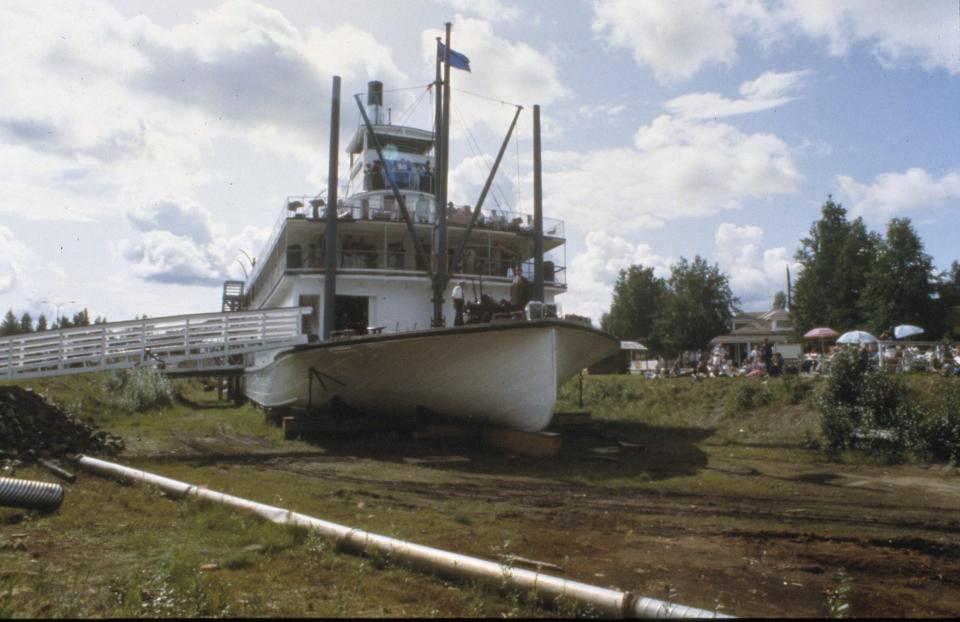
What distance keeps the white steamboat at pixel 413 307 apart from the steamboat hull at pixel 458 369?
0.02 metres

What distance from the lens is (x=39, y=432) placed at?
9.05 metres

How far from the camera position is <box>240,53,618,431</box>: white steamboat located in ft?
36.6

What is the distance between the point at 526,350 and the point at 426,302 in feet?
16.6

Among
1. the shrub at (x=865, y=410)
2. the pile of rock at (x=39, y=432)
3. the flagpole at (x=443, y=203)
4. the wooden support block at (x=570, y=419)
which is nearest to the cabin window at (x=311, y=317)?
the flagpole at (x=443, y=203)

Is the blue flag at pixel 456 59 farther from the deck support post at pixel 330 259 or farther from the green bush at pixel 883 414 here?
the green bush at pixel 883 414

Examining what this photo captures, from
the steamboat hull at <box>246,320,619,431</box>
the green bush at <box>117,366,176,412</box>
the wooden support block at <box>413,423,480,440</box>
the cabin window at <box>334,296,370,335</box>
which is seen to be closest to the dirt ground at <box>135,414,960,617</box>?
the wooden support block at <box>413,423,480,440</box>

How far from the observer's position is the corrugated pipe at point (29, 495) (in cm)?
543

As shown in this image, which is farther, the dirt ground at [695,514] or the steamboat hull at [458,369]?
the steamboat hull at [458,369]

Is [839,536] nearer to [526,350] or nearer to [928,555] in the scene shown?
[928,555]

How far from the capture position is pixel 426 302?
51.4 feet

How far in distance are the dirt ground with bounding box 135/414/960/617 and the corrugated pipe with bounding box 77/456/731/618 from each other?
0.65 m

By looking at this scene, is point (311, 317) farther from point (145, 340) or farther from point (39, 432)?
point (39, 432)

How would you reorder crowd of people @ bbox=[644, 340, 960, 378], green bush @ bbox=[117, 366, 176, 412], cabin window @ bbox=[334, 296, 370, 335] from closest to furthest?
crowd of people @ bbox=[644, 340, 960, 378], green bush @ bbox=[117, 366, 176, 412], cabin window @ bbox=[334, 296, 370, 335]

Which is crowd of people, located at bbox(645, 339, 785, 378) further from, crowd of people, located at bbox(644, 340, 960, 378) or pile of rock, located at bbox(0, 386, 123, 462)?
pile of rock, located at bbox(0, 386, 123, 462)
